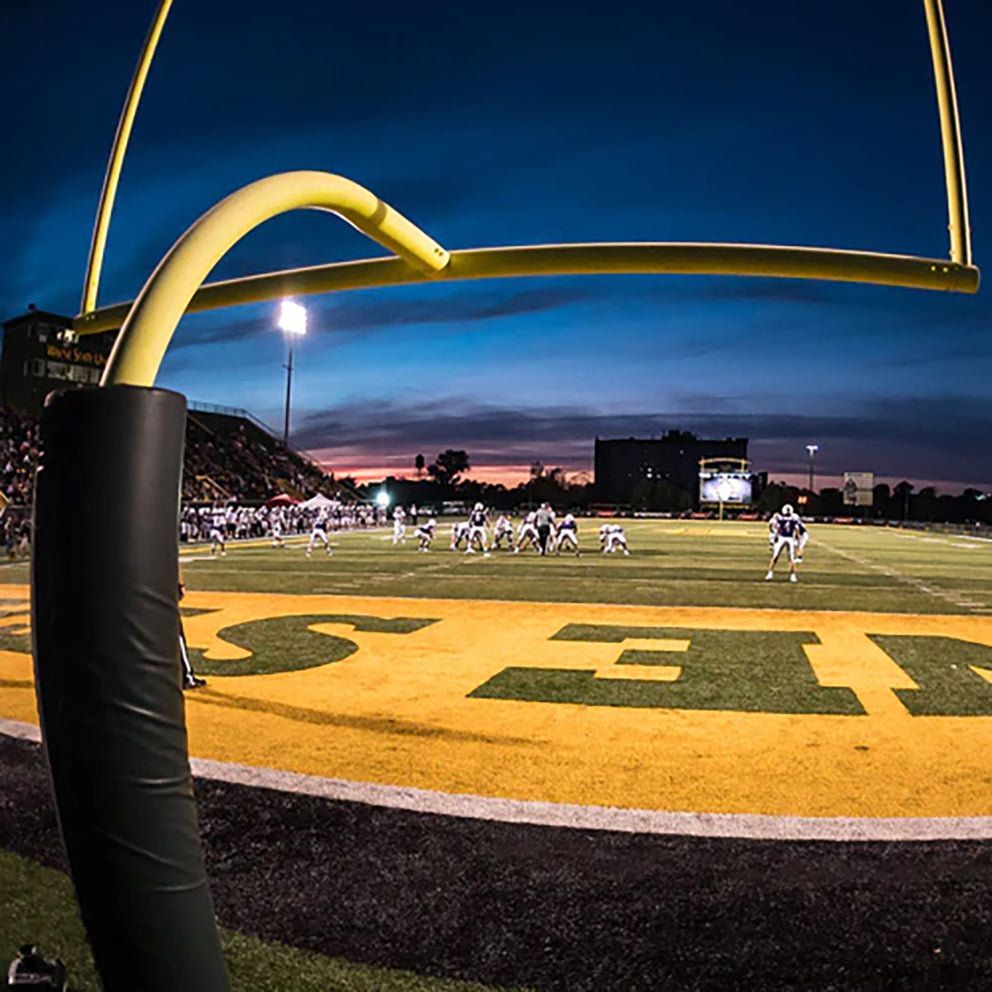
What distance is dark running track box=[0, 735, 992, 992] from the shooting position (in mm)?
2420

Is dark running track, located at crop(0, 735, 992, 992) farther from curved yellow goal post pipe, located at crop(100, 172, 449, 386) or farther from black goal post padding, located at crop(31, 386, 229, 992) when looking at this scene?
curved yellow goal post pipe, located at crop(100, 172, 449, 386)

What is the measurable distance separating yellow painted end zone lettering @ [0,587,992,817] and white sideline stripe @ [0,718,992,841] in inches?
4.1

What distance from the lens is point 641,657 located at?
7250 millimetres

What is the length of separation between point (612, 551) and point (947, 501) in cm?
6069

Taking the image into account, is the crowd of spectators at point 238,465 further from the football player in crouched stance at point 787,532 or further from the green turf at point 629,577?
the football player in crouched stance at point 787,532

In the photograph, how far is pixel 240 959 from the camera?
2.44 m

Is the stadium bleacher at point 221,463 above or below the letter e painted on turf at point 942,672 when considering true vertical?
above

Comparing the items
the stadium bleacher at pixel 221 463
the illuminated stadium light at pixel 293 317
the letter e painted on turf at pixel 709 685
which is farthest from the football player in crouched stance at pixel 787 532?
the illuminated stadium light at pixel 293 317

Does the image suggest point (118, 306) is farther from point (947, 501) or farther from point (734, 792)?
point (947, 501)

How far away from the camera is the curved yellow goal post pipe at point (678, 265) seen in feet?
7.79

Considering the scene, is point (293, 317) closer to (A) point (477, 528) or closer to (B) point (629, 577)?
(A) point (477, 528)

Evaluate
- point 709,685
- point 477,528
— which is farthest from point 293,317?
point 709,685

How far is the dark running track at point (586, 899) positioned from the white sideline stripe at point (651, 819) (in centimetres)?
8

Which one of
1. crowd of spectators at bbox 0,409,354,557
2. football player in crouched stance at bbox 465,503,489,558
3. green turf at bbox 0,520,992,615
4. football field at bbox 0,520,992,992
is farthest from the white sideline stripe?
football player in crouched stance at bbox 465,503,489,558
